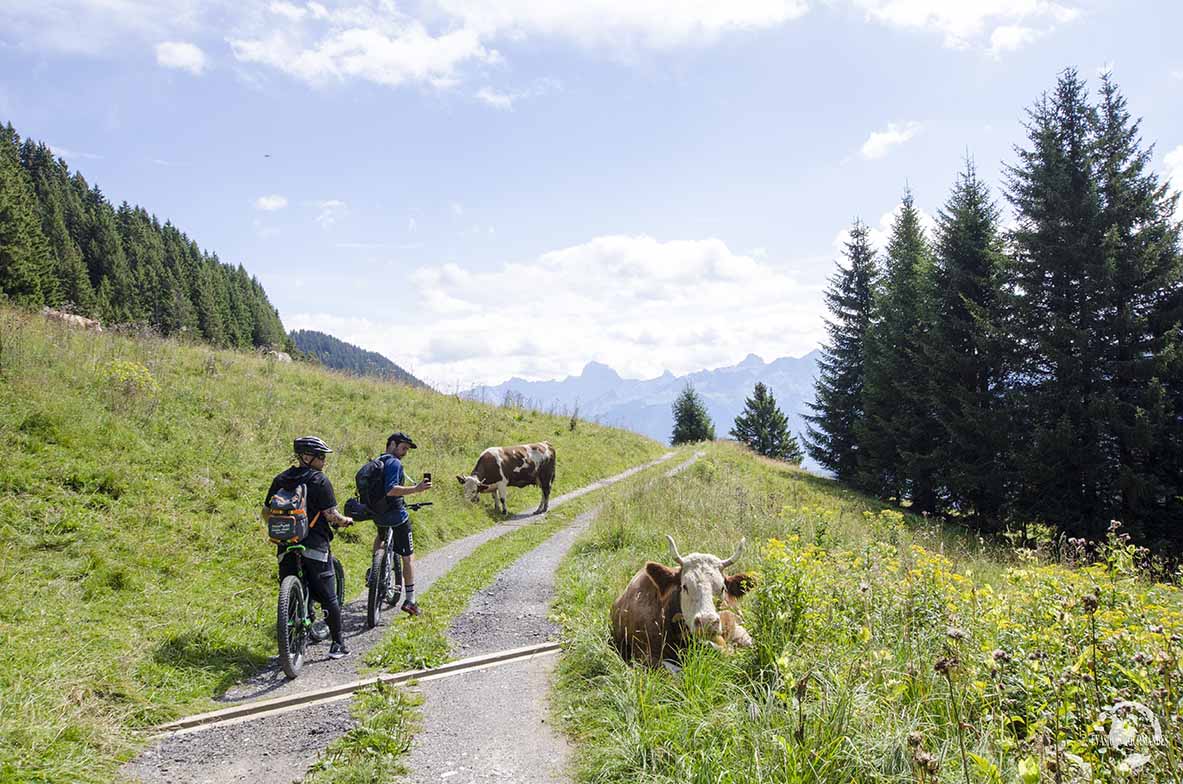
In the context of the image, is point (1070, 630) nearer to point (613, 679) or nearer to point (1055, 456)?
Answer: point (613, 679)

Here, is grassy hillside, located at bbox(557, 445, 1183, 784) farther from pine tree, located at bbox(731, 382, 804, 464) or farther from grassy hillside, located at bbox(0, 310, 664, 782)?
pine tree, located at bbox(731, 382, 804, 464)

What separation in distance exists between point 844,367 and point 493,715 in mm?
26168

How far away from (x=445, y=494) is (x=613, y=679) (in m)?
10.5

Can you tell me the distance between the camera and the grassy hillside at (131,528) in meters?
4.74

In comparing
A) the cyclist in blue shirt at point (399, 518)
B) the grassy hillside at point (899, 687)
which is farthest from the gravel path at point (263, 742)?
the grassy hillside at point (899, 687)

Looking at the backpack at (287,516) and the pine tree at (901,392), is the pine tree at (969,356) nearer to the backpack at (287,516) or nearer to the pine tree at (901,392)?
the pine tree at (901,392)

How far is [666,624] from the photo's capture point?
556 centimetres

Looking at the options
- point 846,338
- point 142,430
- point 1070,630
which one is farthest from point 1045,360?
point 142,430

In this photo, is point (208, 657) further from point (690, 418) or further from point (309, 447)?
point (690, 418)

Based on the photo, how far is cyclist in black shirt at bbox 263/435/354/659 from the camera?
630cm

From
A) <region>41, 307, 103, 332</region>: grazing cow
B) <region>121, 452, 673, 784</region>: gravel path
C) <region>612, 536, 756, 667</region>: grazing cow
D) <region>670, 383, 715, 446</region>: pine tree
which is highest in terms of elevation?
<region>41, 307, 103, 332</region>: grazing cow

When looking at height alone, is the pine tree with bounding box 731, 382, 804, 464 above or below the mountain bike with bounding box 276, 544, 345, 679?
above

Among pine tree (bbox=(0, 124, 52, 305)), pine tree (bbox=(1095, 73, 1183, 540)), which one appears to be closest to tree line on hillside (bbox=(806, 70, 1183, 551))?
pine tree (bbox=(1095, 73, 1183, 540))

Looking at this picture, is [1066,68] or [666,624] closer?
[666,624]
